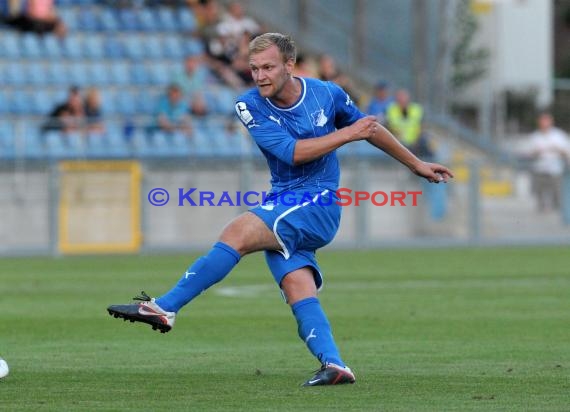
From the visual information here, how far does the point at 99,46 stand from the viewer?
25.4 m

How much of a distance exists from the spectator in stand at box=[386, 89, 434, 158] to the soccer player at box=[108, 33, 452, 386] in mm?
15329

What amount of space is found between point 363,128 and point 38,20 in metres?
18.7

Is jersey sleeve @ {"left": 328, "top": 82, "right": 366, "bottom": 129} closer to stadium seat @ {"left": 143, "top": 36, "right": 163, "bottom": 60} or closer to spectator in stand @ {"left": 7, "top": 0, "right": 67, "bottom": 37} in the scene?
spectator in stand @ {"left": 7, "top": 0, "right": 67, "bottom": 37}

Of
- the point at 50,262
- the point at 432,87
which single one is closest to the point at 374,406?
the point at 50,262

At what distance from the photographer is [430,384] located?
23.7ft

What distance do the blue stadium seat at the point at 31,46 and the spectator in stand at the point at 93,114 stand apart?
262 centimetres

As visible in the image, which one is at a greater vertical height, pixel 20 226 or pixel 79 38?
pixel 79 38

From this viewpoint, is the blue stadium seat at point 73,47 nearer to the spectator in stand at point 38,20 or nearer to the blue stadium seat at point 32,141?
the spectator in stand at point 38,20

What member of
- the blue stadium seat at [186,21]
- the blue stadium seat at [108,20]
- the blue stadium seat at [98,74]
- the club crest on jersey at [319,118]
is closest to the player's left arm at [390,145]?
the club crest on jersey at [319,118]

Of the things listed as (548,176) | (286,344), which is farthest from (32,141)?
(286,344)

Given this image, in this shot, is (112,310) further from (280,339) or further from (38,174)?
(38,174)

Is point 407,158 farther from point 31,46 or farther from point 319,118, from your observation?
point 31,46

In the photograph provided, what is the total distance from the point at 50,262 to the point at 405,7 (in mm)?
11907

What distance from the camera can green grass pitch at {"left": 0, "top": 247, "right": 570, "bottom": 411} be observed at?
676 centimetres
